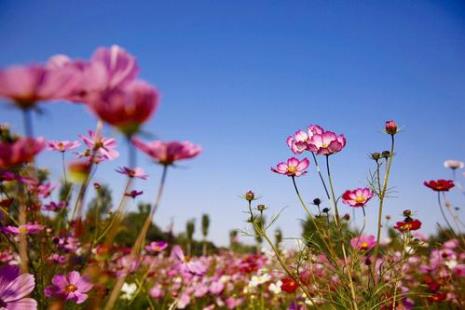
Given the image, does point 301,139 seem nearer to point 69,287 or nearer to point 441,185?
point 441,185

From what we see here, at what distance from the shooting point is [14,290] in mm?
786

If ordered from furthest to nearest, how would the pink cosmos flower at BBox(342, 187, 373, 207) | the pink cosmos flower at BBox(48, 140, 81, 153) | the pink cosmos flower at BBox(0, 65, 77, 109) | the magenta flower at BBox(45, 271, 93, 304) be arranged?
the pink cosmos flower at BBox(342, 187, 373, 207), the pink cosmos flower at BBox(48, 140, 81, 153), the magenta flower at BBox(45, 271, 93, 304), the pink cosmos flower at BBox(0, 65, 77, 109)

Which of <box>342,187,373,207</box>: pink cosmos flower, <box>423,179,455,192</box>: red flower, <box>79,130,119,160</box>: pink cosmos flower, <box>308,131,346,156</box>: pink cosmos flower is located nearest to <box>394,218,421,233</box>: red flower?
<box>342,187,373,207</box>: pink cosmos flower

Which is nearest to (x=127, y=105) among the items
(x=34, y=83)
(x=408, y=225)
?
(x=34, y=83)

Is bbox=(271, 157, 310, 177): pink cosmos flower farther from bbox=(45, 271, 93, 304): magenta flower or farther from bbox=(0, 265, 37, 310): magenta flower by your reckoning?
bbox=(0, 265, 37, 310): magenta flower

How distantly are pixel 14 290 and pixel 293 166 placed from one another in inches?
45.7

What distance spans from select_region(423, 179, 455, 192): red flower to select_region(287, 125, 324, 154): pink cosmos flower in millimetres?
858

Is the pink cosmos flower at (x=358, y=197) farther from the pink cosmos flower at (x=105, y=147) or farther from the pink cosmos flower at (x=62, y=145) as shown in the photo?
the pink cosmos flower at (x=62, y=145)

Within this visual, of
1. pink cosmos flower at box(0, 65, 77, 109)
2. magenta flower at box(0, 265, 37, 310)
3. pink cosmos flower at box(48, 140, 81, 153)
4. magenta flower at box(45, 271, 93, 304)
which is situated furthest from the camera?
pink cosmos flower at box(48, 140, 81, 153)

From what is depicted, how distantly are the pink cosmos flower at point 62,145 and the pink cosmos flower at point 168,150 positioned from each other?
0.98 m

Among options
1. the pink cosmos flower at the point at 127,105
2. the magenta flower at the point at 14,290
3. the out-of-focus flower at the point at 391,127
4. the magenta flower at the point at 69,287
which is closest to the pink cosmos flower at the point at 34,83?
the pink cosmos flower at the point at 127,105

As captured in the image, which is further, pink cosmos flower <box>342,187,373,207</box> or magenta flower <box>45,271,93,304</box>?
pink cosmos flower <box>342,187,373,207</box>

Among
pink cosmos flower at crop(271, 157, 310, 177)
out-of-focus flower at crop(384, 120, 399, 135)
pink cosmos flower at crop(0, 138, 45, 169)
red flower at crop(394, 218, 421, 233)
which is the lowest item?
pink cosmos flower at crop(0, 138, 45, 169)

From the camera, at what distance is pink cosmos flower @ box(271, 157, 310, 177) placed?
1.62 m
